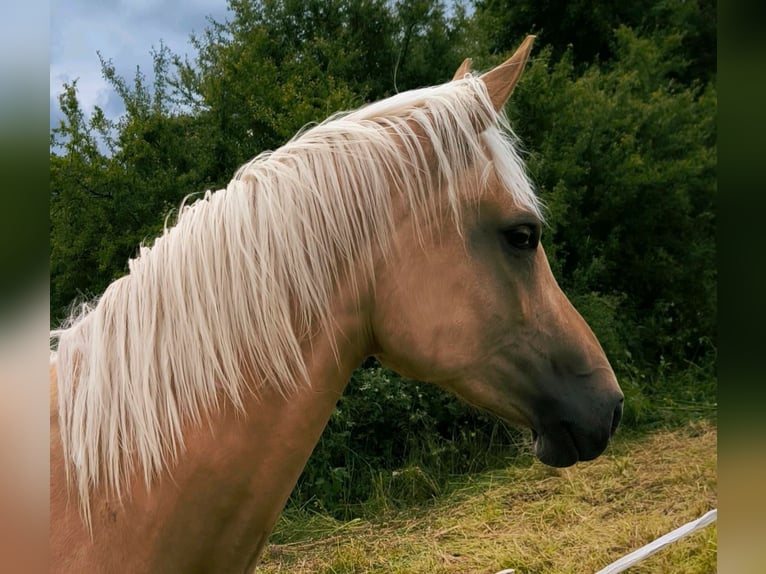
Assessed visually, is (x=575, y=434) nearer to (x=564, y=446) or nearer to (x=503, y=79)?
(x=564, y=446)

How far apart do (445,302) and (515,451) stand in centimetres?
360

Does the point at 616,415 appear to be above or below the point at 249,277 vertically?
below

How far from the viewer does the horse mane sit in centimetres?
96

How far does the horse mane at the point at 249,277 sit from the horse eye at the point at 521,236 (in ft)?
0.16

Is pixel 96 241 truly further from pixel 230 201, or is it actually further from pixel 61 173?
pixel 230 201

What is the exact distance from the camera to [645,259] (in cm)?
597

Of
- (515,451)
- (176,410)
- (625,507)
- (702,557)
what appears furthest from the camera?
(515,451)

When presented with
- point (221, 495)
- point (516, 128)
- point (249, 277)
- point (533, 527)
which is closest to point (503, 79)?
point (249, 277)

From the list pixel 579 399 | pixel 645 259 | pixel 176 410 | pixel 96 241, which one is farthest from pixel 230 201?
pixel 645 259

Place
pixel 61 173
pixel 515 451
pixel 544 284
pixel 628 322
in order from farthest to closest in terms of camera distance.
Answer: pixel 628 322 → pixel 515 451 → pixel 61 173 → pixel 544 284

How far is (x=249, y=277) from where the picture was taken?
3.32 feet

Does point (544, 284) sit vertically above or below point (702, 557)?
above

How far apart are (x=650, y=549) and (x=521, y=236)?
235 cm

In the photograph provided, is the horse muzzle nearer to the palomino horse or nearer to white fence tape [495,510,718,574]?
the palomino horse
